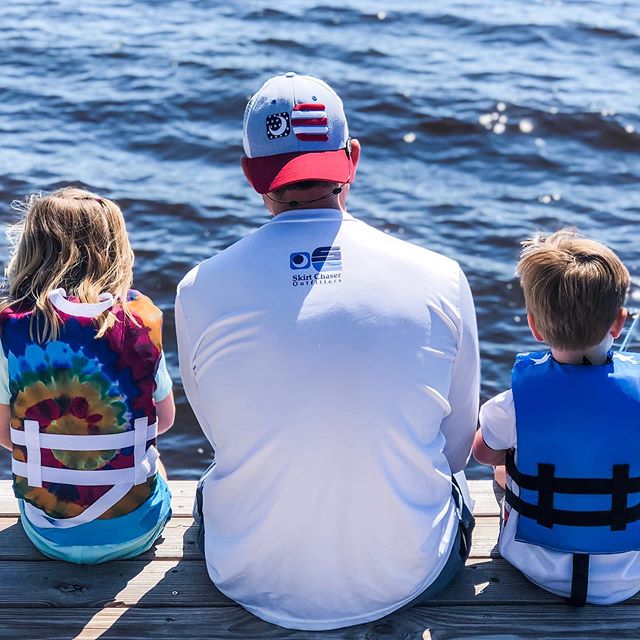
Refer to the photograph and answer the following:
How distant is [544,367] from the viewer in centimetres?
A: 263

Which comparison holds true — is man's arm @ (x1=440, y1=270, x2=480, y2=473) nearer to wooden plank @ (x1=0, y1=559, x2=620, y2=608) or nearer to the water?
wooden plank @ (x1=0, y1=559, x2=620, y2=608)

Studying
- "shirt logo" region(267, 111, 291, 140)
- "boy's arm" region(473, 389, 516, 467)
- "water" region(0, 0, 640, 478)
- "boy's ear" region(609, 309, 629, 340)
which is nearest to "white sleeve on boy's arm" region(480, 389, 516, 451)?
"boy's arm" region(473, 389, 516, 467)

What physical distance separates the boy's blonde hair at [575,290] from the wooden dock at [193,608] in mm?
777

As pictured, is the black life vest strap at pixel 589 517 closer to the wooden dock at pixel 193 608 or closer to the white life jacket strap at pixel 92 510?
the wooden dock at pixel 193 608

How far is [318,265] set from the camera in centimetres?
233

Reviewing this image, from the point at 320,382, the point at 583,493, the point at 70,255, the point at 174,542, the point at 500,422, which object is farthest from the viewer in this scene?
the point at 174,542

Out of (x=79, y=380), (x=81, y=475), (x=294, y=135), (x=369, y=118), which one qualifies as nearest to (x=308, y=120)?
(x=294, y=135)

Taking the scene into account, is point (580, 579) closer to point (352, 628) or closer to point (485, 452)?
point (485, 452)

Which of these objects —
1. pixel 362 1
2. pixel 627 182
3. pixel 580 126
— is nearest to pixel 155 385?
pixel 627 182

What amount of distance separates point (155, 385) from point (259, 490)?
626 mm

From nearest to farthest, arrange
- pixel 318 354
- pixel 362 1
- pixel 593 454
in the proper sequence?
pixel 318 354
pixel 593 454
pixel 362 1

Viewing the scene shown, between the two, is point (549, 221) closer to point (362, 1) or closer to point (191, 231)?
point (191, 231)

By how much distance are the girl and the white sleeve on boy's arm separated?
1.00 metres

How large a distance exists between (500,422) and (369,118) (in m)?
→ 6.82
